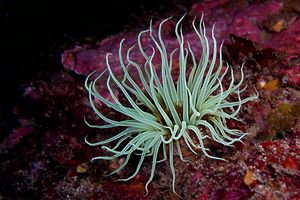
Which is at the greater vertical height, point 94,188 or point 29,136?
point 29,136

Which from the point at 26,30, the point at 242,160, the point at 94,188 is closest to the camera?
the point at 242,160

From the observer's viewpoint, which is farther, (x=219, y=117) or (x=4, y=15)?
(x=4, y=15)

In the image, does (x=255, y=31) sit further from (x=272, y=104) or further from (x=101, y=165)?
(x=101, y=165)

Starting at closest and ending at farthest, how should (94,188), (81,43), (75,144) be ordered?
1. (94,188)
2. (75,144)
3. (81,43)

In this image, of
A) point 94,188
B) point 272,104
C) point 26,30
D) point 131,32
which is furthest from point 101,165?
point 26,30

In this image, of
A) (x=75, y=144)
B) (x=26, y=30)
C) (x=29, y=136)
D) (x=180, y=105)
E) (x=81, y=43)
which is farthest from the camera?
(x=26, y=30)

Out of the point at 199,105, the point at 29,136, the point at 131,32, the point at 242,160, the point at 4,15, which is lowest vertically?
the point at 242,160

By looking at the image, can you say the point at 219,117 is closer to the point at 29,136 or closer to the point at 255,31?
the point at 255,31

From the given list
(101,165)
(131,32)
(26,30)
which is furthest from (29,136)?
(26,30)

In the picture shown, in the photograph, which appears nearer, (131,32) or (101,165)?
(101,165)
